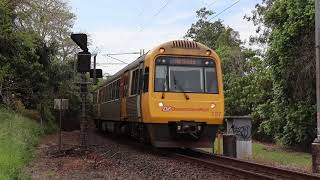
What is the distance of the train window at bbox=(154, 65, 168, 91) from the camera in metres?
16.3

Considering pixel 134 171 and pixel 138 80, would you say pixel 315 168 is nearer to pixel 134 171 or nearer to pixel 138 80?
pixel 134 171

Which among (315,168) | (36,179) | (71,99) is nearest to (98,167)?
(36,179)

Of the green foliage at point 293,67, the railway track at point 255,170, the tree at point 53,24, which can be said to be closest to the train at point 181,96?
the railway track at point 255,170

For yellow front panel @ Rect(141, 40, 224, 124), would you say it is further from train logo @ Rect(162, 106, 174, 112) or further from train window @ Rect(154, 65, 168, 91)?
train window @ Rect(154, 65, 168, 91)

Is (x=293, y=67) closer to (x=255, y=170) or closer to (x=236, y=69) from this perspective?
(x=255, y=170)

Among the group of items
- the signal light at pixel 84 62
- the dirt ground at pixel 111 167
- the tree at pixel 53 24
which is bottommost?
the dirt ground at pixel 111 167

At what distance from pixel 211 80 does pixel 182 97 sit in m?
1.10

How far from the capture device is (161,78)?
53.8ft

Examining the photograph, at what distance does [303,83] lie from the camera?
23.1 meters

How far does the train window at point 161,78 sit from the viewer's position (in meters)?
16.3

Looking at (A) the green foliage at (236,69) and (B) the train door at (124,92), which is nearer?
(B) the train door at (124,92)

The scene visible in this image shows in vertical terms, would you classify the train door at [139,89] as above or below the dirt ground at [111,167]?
above

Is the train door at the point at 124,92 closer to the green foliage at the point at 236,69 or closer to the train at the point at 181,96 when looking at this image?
the train at the point at 181,96

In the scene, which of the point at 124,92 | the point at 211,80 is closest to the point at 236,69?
the point at 124,92
